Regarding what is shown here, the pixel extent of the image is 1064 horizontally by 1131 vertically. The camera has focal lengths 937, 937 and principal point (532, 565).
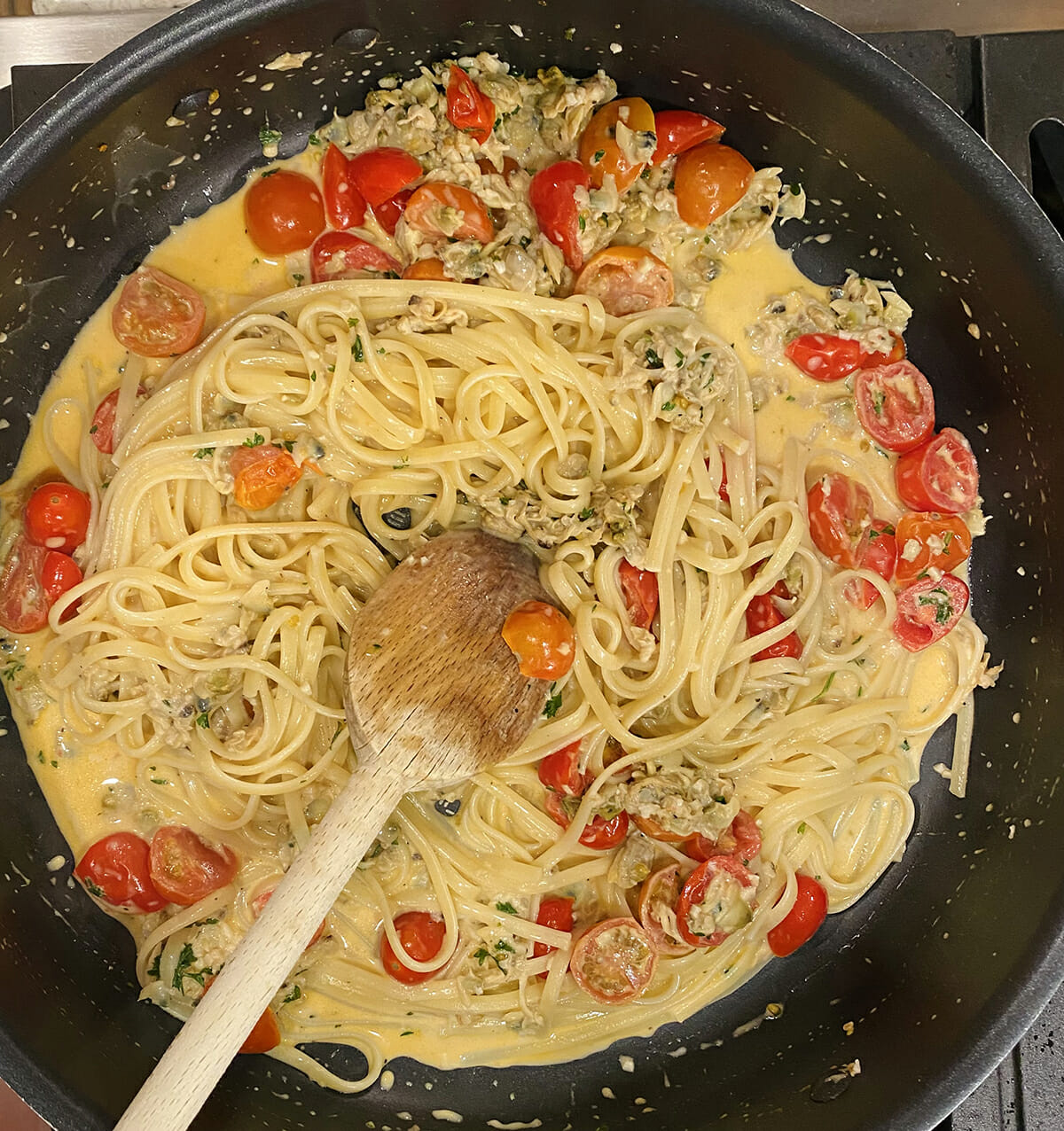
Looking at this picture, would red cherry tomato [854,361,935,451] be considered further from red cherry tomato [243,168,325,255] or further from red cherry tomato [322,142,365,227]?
red cherry tomato [243,168,325,255]

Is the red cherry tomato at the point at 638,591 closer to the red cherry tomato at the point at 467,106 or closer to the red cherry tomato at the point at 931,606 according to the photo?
the red cherry tomato at the point at 931,606

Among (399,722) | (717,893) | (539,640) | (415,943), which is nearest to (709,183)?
(539,640)

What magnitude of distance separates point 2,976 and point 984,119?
196 inches

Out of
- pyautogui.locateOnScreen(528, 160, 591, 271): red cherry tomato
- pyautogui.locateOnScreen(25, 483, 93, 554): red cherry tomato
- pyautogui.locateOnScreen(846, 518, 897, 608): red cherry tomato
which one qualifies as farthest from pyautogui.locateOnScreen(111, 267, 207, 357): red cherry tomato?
pyautogui.locateOnScreen(846, 518, 897, 608): red cherry tomato

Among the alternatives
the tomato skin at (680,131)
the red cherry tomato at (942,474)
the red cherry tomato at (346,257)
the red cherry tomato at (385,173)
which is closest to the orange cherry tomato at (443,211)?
the red cherry tomato at (385,173)

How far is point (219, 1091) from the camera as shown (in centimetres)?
374

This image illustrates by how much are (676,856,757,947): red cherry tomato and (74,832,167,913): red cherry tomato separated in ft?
7.10

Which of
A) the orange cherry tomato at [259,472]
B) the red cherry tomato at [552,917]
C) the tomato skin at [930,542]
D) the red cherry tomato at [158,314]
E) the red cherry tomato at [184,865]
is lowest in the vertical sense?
the red cherry tomato at [184,865]

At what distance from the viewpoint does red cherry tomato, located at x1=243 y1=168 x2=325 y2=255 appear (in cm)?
370

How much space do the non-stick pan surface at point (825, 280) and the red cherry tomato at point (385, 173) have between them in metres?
0.33

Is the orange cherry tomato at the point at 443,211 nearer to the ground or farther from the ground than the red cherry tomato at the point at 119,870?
farther from the ground

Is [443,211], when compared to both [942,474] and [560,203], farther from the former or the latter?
[942,474]

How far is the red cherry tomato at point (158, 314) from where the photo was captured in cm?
368

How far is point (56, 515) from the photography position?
12.0ft
